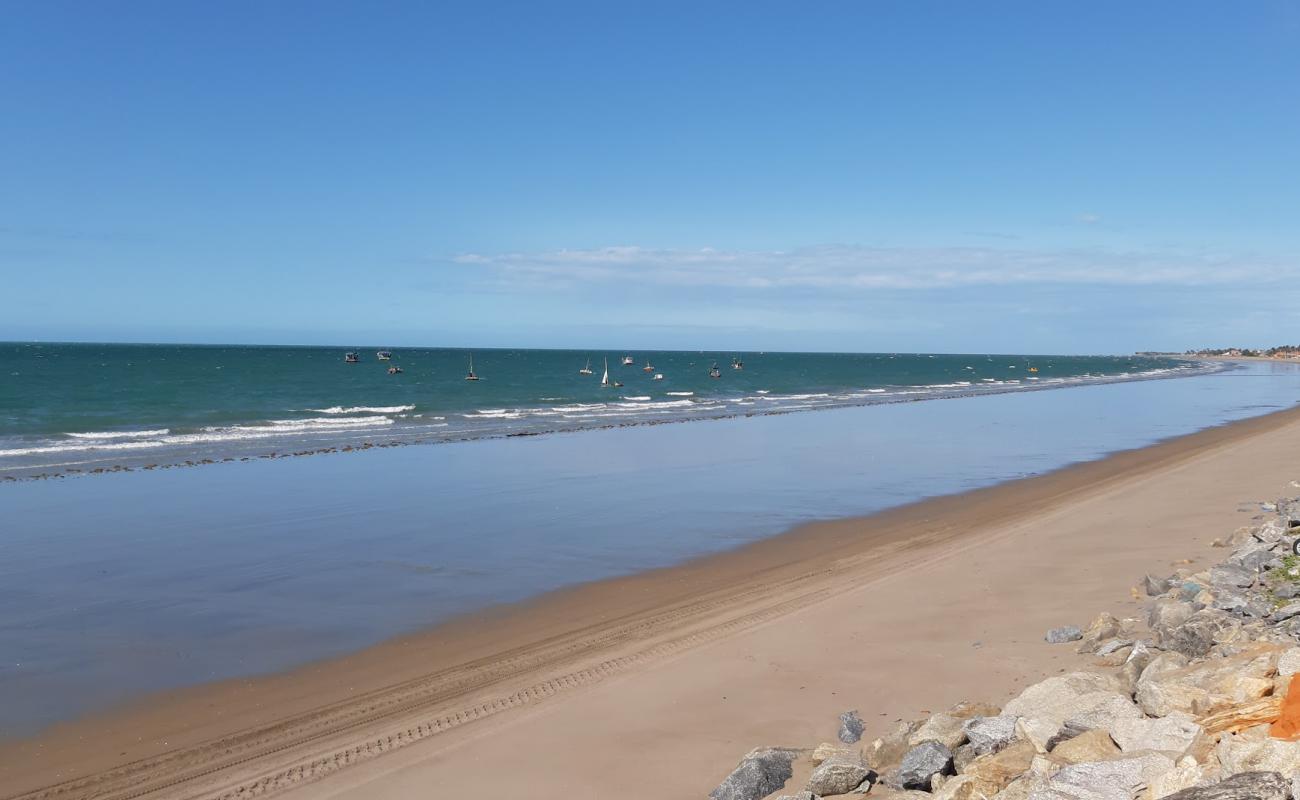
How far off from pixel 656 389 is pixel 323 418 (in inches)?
1302

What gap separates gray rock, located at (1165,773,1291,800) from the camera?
13.4 ft

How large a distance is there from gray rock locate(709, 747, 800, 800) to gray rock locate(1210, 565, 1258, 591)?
5.69m

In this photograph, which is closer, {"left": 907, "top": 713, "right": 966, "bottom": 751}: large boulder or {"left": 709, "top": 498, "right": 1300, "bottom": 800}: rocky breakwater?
{"left": 709, "top": 498, "right": 1300, "bottom": 800}: rocky breakwater

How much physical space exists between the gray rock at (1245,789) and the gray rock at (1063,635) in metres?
5.05

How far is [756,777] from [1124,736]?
229 centimetres

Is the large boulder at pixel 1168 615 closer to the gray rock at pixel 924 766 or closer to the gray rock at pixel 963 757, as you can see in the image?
the gray rock at pixel 963 757

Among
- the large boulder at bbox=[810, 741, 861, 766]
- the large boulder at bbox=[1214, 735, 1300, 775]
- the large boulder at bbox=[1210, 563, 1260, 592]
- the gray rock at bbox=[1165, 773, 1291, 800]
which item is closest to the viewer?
the gray rock at bbox=[1165, 773, 1291, 800]

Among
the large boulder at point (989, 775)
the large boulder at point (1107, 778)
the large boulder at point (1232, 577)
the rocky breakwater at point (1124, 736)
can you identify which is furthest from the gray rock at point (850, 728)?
the large boulder at point (1232, 577)

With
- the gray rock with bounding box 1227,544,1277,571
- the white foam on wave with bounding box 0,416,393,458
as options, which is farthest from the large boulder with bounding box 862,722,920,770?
the white foam on wave with bounding box 0,416,393,458

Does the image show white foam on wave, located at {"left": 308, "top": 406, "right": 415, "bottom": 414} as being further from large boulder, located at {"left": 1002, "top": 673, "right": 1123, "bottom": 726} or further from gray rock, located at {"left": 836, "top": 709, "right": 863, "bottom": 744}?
large boulder, located at {"left": 1002, "top": 673, "right": 1123, "bottom": 726}

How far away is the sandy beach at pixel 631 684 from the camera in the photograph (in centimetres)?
725

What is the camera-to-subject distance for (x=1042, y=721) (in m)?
6.02

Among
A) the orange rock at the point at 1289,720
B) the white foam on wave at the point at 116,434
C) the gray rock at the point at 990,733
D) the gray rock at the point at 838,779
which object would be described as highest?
the orange rock at the point at 1289,720

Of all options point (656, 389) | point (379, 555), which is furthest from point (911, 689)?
point (656, 389)
